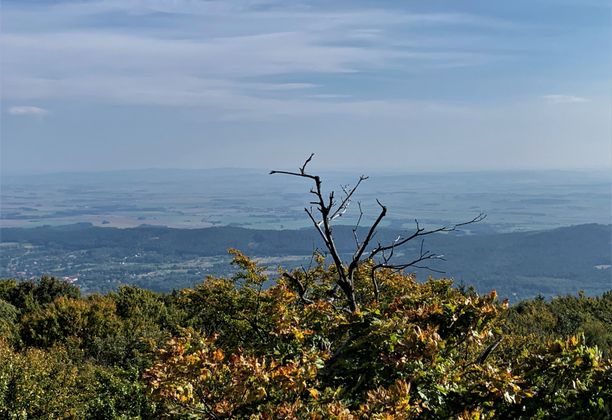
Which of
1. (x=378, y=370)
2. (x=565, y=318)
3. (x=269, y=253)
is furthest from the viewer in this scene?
(x=269, y=253)

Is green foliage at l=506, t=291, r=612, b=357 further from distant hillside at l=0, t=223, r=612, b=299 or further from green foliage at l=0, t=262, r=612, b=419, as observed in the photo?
distant hillside at l=0, t=223, r=612, b=299

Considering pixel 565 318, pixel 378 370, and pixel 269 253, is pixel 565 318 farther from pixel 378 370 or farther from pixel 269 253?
pixel 269 253

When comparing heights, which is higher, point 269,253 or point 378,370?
point 378,370

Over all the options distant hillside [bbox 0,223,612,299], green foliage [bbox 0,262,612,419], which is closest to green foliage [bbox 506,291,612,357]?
green foliage [bbox 0,262,612,419]

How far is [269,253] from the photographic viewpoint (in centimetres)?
11725

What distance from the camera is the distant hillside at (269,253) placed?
10069cm

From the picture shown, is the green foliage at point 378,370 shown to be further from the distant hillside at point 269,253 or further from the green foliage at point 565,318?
the distant hillside at point 269,253

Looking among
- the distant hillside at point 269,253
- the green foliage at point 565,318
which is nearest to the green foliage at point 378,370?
the green foliage at point 565,318

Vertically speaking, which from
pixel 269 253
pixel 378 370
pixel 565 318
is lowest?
pixel 269 253

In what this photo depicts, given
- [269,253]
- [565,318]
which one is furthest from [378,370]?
[269,253]

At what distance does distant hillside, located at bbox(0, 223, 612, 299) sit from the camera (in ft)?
330

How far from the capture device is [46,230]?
490 ft

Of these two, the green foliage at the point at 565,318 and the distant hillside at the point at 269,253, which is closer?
the green foliage at the point at 565,318

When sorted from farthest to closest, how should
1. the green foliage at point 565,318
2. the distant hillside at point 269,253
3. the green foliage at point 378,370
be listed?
the distant hillside at point 269,253
the green foliage at point 565,318
the green foliage at point 378,370
